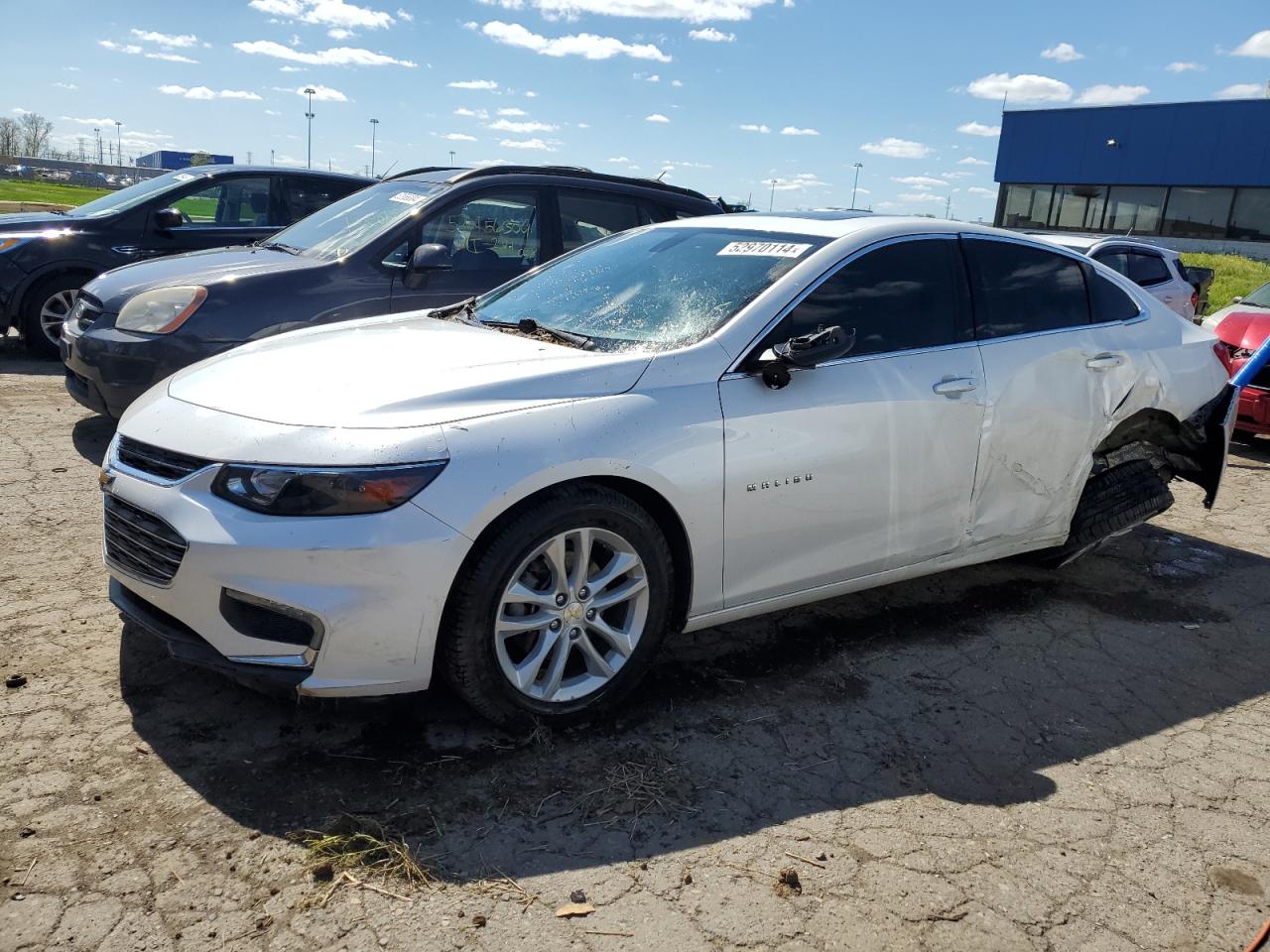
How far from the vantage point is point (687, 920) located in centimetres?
237

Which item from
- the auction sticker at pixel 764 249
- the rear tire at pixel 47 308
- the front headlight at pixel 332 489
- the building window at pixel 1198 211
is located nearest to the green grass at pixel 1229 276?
the building window at pixel 1198 211

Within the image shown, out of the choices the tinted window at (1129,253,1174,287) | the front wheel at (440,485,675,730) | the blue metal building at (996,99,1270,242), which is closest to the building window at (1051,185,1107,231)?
the blue metal building at (996,99,1270,242)

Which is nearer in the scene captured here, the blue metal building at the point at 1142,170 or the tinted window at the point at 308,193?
the tinted window at the point at 308,193

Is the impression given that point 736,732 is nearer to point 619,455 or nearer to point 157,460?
point 619,455

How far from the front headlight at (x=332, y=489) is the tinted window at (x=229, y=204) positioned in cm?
689

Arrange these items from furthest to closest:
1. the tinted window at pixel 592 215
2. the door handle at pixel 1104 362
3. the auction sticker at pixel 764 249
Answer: the tinted window at pixel 592 215, the door handle at pixel 1104 362, the auction sticker at pixel 764 249

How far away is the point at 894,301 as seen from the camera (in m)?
3.86

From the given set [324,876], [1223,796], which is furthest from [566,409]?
[1223,796]

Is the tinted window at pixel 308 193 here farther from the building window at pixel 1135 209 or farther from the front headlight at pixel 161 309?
the building window at pixel 1135 209

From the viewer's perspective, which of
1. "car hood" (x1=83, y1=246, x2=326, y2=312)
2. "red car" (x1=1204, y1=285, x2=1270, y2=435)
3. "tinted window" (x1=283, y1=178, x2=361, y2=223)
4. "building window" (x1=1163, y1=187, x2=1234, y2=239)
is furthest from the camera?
"building window" (x1=1163, y1=187, x2=1234, y2=239)

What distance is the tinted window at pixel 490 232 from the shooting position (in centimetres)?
638

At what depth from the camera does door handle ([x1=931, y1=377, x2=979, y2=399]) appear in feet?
12.6

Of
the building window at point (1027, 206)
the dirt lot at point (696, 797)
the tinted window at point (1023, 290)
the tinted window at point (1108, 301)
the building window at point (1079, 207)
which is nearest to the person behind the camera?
the dirt lot at point (696, 797)

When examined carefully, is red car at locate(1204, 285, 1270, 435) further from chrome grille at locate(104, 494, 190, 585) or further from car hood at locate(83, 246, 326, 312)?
chrome grille at locate(104, 494, 190, 585)
